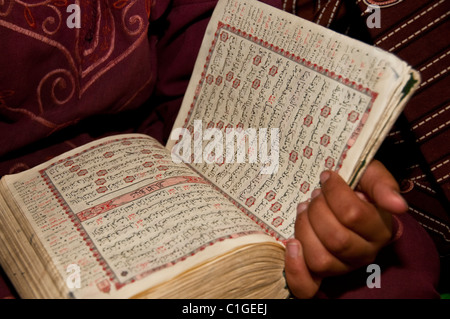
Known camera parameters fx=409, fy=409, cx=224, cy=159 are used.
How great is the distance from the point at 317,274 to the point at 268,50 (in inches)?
13.1

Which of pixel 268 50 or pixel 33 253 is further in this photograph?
pixel 268 50

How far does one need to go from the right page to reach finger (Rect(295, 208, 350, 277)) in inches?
1.8

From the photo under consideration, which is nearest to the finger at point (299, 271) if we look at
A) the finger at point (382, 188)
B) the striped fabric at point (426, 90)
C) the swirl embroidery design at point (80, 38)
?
the finger at point (382, 188)

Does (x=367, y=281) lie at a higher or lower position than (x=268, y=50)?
lower

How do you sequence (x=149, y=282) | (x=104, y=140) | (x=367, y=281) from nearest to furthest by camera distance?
(x=149, y=282)
(x=367, y=281)
(x=104, y=140)

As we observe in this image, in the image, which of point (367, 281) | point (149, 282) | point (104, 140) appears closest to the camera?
point (149, 282)

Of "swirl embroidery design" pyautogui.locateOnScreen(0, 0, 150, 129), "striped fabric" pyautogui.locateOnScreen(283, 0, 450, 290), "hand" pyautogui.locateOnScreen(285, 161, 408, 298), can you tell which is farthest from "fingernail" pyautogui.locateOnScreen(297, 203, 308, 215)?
"swirl embroidery design" pyautogui.locateOnScreen(0, 0, 150, 129)

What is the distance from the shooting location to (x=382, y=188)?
0.48 m

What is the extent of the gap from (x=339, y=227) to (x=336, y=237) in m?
0.01

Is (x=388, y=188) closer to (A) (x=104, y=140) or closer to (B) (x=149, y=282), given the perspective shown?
(B) (x=149, y=282)

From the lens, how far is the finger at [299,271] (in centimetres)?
52

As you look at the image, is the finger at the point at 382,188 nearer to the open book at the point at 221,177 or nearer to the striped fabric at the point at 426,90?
the open book at the point at 221,177

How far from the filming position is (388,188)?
0.48 meters
